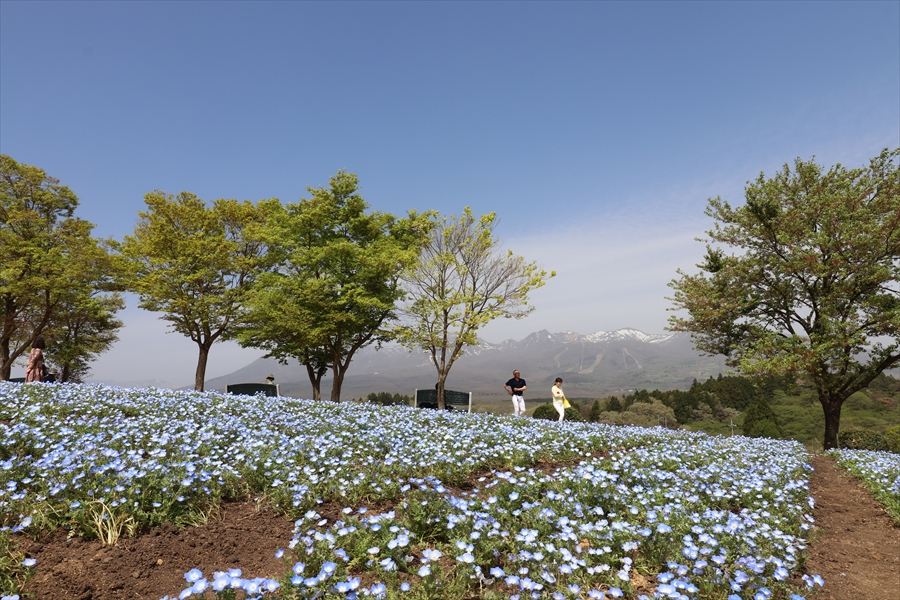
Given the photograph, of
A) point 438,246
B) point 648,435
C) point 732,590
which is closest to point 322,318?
point 438,246

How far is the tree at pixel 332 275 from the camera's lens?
23.4m

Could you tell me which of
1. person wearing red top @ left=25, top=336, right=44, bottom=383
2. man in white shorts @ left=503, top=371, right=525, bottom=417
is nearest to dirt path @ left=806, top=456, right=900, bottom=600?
man in white shorts @ left=503, top=371, right=525, bottom=417

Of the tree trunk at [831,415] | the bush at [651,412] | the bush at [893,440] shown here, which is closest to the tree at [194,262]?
the tree trunk at [831,415]

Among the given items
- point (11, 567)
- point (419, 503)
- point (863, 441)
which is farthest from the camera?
point (863, 441)

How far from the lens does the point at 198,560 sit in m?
3.97

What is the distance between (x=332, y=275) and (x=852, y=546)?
22584mm

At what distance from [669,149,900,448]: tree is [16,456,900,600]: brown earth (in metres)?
12.1

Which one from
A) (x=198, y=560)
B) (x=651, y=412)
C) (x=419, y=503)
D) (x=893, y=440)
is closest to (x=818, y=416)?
(x=651, y=412)

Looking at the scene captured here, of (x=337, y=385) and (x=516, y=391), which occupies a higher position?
(x=337, y=385)

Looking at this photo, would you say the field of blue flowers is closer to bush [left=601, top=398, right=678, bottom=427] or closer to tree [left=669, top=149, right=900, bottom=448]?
tree [left=669, top=149, right=900, bottom=448]

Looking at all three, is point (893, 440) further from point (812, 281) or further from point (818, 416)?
point (818, 416)

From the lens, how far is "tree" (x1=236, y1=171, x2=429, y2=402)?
23.4 m

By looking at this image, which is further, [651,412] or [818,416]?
[818,416]

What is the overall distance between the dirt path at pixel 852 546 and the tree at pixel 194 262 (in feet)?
78.1
